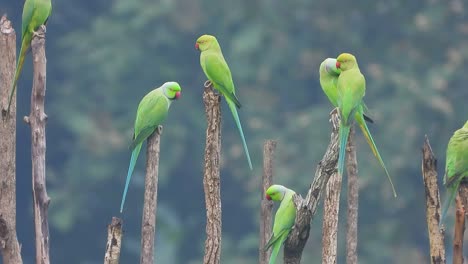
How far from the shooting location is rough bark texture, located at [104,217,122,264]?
23.9ft

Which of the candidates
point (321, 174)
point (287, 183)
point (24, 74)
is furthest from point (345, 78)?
point (24, 74)

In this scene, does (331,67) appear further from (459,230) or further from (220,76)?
(459,230)

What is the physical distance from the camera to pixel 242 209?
64.0 ft

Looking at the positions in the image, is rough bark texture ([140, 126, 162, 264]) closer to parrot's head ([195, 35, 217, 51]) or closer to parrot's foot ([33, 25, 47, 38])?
parrot's foot ([33, 25, 47, 38])

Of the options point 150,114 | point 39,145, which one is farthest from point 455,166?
point 39,145

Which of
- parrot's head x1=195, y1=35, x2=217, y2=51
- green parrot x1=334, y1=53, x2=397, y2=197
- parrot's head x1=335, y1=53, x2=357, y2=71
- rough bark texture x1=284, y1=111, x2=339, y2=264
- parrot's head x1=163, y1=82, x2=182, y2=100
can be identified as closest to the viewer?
rough bark texture x1=284, y1=111, x2=339, y2=264

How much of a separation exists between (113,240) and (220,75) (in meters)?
A: 1.26

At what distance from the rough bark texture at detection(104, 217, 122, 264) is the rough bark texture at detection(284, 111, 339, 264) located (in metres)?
0.76

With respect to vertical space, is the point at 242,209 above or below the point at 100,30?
below

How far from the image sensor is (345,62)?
775 centimetres

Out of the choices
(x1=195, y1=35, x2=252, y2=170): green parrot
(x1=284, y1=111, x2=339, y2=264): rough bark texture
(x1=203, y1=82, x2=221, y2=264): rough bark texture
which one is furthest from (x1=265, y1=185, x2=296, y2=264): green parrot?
(x1=195, y1=35, x2=252, y2=170): green parrot

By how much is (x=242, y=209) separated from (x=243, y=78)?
156 cm

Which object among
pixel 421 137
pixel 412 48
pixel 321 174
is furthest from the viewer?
pixel 412 48

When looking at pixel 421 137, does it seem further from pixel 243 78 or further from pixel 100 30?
pixel 100 30
